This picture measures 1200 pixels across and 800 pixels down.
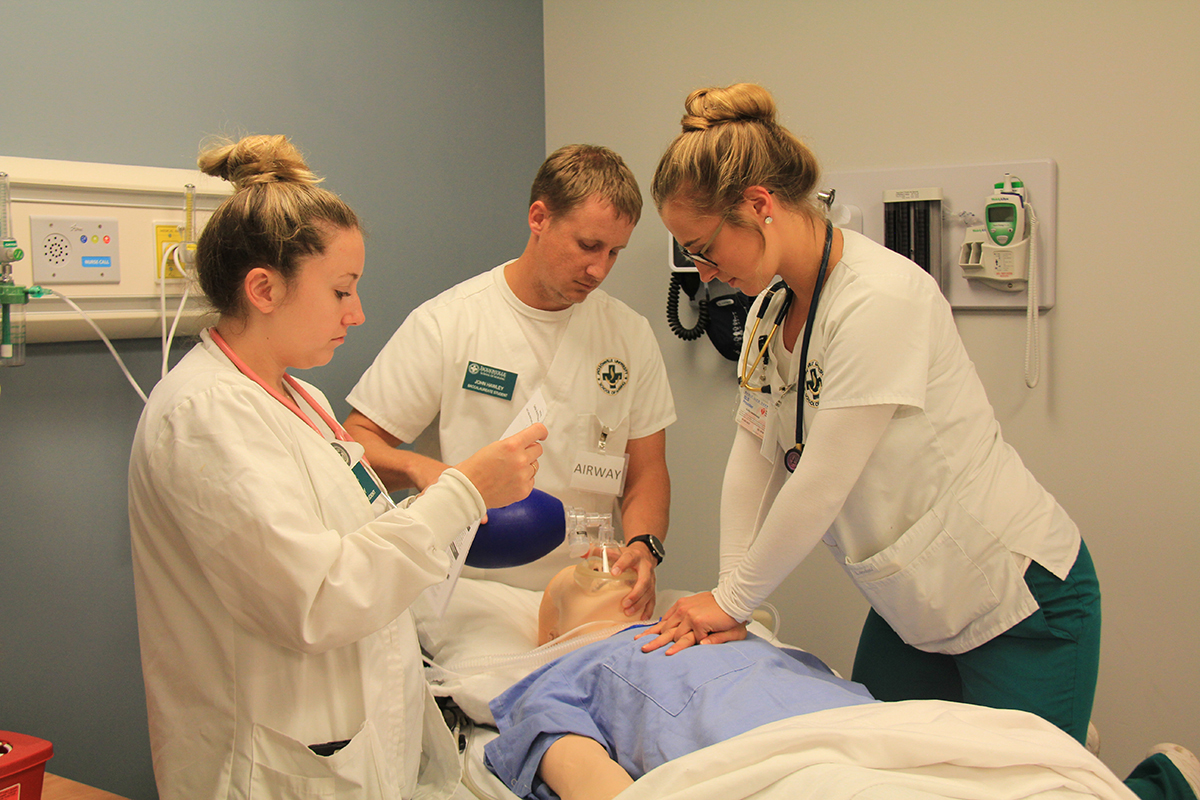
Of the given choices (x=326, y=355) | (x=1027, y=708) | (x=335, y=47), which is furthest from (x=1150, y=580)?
(x=335, y=47)

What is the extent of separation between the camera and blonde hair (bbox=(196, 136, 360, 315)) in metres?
Result: 1.19

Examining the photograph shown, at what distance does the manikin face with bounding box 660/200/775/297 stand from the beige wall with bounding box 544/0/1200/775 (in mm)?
982

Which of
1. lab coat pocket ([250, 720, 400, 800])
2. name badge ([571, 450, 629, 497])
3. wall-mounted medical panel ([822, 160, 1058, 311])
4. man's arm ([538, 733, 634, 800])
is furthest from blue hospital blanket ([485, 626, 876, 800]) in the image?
wall-mounted medical panel ([822, 160, 1058, 311])

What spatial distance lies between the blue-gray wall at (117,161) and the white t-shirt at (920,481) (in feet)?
3.97

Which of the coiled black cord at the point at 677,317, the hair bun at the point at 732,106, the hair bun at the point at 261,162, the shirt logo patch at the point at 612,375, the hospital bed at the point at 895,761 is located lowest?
the hospital bed at the point at 895,761

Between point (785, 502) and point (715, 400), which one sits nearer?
point (785, 502)

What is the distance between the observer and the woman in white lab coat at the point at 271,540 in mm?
1080

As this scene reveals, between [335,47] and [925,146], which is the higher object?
[335,47]

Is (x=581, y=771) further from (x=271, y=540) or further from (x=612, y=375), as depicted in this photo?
(x=612, y=375)

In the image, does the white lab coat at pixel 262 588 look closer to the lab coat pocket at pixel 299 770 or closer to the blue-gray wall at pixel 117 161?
the lab coat pocket at pixel 299 770

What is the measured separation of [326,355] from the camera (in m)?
1.29

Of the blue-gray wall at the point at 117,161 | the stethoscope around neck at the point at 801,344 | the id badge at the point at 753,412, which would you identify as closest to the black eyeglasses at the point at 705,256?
the stethoscope around neck at the point at 801,344

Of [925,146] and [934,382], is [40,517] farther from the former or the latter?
[925,146]

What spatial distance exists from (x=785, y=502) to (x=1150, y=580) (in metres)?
1.21
